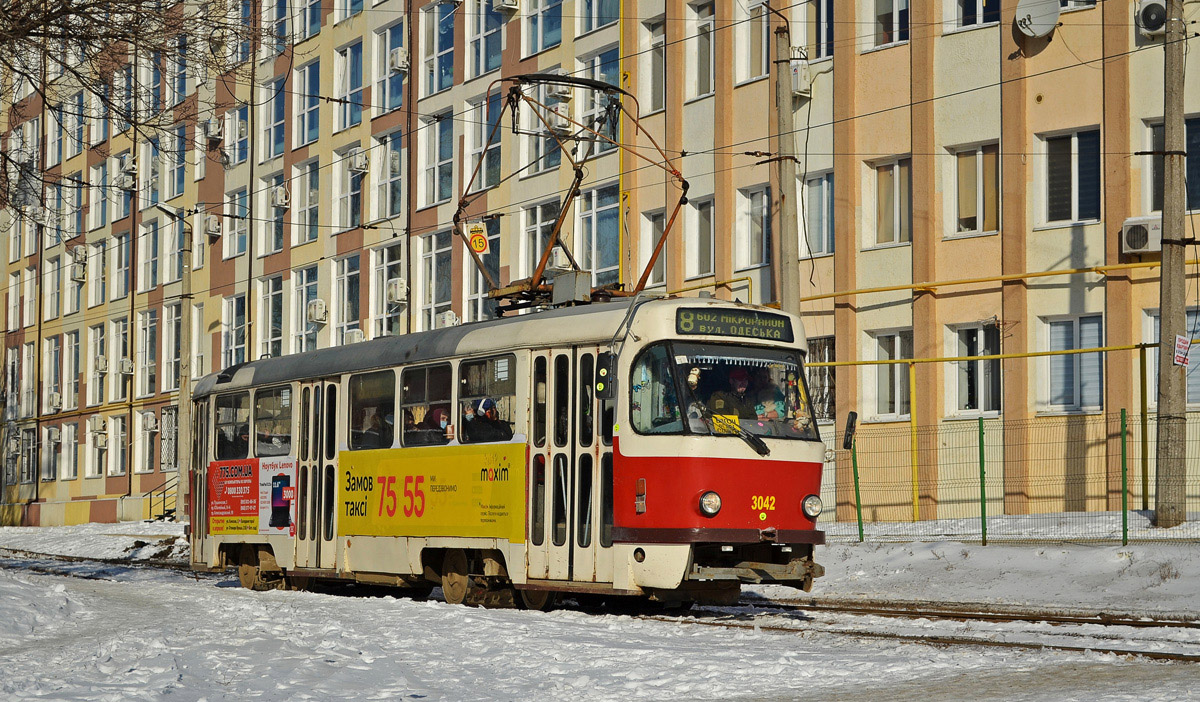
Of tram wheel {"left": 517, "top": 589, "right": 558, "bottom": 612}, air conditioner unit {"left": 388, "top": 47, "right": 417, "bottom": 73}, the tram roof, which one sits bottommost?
tram wheel {"left": 517, "top": 589, "right": 558, "bottom": 612}

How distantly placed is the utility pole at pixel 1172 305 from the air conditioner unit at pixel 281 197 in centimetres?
2948

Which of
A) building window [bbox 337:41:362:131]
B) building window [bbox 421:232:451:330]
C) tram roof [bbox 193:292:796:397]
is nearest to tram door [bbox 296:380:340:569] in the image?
tram roof [bbox 193:292:796:397]

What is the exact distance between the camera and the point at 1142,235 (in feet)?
77.4

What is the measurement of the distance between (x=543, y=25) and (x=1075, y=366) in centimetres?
1608

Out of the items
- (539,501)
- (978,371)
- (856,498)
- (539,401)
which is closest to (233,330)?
(978,371)

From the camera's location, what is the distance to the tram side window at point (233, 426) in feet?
68.4

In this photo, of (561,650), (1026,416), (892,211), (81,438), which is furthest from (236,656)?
(81,438)

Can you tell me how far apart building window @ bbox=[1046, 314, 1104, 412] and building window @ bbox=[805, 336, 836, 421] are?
13.7 feet

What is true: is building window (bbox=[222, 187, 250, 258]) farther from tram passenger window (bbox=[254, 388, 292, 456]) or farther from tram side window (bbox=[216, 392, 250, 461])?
tram passenger window (bbox=[254, 388, 292, 456])

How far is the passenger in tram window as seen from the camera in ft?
47.8

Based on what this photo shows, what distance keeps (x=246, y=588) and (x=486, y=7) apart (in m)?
20.8

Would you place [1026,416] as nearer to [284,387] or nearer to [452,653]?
[284,387]

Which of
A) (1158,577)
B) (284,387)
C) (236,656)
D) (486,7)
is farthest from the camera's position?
(486,7)

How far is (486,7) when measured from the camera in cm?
3822
